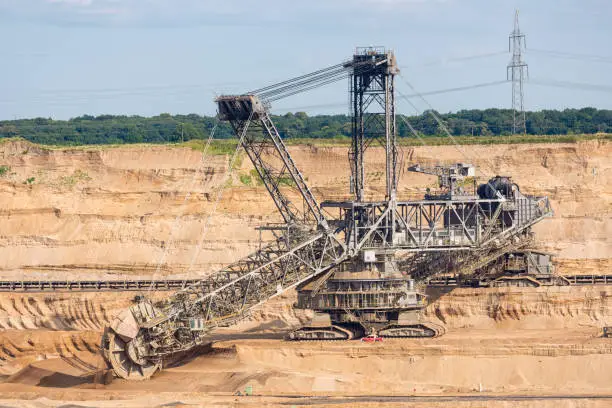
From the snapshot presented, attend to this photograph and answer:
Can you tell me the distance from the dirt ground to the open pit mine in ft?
0.53

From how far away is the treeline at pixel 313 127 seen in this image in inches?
6038

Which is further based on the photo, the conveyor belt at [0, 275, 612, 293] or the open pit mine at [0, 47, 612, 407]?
the conveyor belt at [0, 275, 612, 293]

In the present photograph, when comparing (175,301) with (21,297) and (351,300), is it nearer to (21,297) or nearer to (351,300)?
(351,300)

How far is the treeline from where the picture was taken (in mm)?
153375

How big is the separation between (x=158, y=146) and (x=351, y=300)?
160 ft

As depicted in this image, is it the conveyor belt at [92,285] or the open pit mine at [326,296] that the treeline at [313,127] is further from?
the conveyor belt at [92,285]

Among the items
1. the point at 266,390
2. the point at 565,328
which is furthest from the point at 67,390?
the point at 565,328

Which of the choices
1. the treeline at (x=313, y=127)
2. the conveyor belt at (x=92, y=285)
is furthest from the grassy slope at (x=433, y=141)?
the conveyor belt at (x=92, y=285)

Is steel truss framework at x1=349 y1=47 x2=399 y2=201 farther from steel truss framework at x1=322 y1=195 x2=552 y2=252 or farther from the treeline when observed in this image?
the treeline

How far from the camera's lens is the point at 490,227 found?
258ft

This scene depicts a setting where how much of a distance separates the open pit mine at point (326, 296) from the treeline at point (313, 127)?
45.7m

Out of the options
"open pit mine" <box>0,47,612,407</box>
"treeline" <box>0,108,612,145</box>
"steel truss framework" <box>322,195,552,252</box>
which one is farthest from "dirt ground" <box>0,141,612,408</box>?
"treeline" <box>0,108,612,145</box>

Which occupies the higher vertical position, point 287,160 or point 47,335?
point 287,160

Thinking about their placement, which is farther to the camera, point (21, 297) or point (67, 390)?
point (21, 297)
